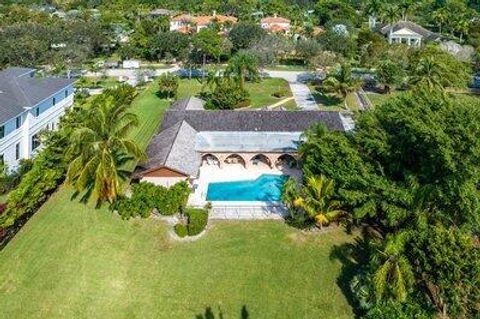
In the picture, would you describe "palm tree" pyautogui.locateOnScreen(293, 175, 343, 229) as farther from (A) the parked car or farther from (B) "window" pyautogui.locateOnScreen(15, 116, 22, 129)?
(A) the parked car

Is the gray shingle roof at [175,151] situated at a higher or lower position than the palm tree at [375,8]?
lower

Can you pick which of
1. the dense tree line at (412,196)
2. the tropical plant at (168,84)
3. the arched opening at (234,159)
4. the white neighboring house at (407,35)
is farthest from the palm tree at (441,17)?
the dense tree line at (412,196)

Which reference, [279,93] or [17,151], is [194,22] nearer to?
[279,93]

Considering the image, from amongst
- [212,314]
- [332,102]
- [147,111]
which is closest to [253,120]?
[147,111]

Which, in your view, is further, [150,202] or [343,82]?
[343,82]

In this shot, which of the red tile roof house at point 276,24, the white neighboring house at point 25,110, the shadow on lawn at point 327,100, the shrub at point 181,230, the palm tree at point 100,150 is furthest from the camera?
the red tile roof house at point 276,24

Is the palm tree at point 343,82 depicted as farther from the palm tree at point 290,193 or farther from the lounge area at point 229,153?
the palm tree at point 290,193
